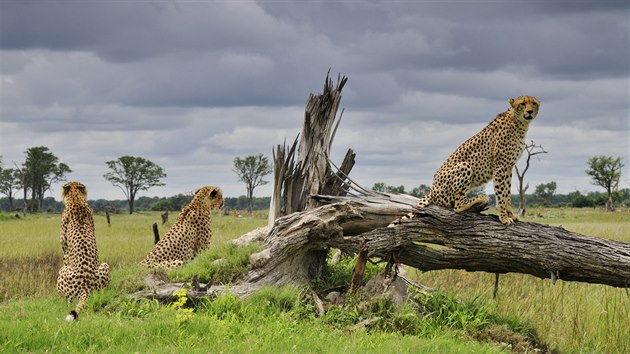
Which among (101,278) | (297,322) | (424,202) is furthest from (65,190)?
(424,202)

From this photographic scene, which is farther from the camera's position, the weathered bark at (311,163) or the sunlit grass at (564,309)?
the weathered bark at (311,163)

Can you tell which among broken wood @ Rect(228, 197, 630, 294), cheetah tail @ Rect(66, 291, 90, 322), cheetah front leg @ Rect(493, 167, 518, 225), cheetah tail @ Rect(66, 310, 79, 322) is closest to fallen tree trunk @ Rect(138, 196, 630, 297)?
broken wood @ Rect(228, 197, 630, 294)

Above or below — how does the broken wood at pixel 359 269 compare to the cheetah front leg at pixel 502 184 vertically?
below

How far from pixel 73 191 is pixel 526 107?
767cm

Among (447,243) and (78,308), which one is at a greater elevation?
(447,243)

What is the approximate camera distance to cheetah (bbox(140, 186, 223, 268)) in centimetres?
1234

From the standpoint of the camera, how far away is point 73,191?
11.8 metres

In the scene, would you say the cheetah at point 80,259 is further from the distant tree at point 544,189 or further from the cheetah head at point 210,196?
the distant tree at point 544,189

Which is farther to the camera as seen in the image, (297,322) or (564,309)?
(564,309)

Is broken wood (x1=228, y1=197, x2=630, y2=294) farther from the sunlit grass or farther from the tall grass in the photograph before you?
the tall grass

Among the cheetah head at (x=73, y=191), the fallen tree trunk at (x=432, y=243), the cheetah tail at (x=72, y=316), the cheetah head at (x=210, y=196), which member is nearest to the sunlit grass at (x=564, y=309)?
the fallen tree trunk at (x=432, y=243)

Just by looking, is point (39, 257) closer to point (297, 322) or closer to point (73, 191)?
point (73, 191)

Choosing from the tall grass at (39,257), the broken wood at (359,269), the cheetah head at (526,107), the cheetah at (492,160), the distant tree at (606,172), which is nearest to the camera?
the cheetah head at (526,107)

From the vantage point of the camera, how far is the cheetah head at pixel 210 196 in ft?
42.4
